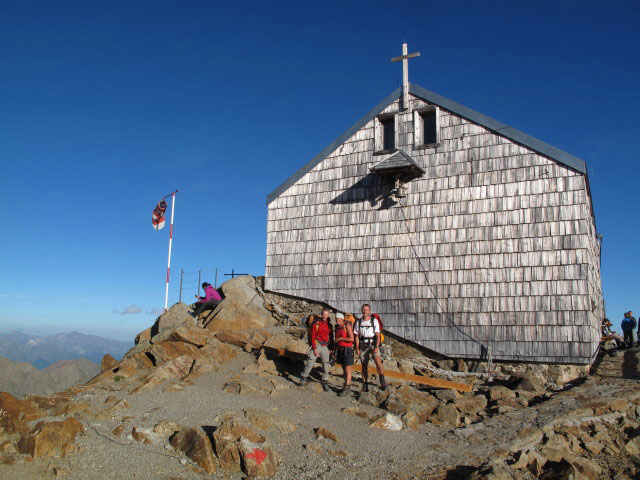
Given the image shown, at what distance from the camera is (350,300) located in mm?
15461

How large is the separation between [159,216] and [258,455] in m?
Result: 14.3

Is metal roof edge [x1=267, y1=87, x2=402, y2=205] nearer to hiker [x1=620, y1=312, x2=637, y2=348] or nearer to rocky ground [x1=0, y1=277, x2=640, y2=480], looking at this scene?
rocky ground [x1=0, y1=277, x2=640, y2=480]

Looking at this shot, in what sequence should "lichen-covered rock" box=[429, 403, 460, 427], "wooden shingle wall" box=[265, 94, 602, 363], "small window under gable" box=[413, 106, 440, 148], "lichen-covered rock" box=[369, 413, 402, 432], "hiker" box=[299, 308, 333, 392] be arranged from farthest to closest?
1. "small window under gable" box=[413, 106, 440, 148]
2. "wooden shingle wall" box=[265, 94, 602, 363]
3. "hiker" box=[299, 308, 333, 392]
4. "lichen-covered rock" box=[429, 403, 460, 427]
5. "lichen-covered rock" box=[369, 413, 402, 432]

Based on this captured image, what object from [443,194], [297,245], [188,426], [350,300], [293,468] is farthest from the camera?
[297,245]

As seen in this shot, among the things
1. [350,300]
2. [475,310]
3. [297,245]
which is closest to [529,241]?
[475,310]

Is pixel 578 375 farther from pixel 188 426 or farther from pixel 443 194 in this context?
pixel 188 426

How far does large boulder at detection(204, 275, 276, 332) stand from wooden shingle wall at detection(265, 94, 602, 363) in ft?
2.52

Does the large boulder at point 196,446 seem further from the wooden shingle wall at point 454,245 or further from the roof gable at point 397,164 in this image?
the roof gable at point 397,164

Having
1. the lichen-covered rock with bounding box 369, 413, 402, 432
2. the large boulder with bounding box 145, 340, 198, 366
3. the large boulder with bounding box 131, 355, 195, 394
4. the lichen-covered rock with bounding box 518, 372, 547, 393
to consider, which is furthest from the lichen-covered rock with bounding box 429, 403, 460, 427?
the large boulder with bounding box 145, 340, 198, 366

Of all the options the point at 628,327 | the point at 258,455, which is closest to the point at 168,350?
the point at 258,455

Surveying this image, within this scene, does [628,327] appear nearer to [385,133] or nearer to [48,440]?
[385,133]

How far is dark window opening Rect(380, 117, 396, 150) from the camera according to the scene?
1559 centimetres

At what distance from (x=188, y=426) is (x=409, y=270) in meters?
8.64

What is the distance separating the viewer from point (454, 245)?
14.1m
